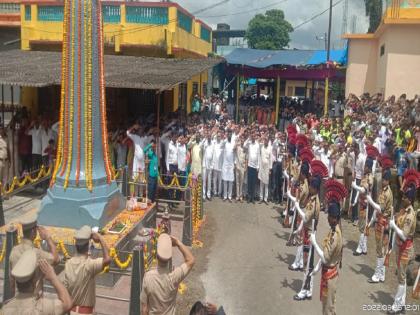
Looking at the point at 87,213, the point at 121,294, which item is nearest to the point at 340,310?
the point at 121,294

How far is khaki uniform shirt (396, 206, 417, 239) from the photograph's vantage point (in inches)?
273

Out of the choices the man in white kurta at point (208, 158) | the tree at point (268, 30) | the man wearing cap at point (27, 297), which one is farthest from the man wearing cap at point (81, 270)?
the tree at point (268, 30)

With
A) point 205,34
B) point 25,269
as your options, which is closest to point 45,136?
point 25,269

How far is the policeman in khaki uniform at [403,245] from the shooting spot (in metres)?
6.94

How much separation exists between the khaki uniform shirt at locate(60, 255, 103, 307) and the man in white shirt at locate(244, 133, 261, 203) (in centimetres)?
789

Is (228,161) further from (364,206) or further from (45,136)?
(45,136)

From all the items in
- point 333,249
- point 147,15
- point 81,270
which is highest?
point 147,15

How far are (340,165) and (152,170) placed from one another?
14.7 feet

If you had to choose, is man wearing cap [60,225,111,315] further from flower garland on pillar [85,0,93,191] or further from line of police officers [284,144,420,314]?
flower garland on pillar [85,0,93,191]

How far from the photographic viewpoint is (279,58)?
20.9 m

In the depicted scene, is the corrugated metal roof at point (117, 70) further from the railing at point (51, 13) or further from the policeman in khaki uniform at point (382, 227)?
the policeman in khaki uniform at point (382, 227)

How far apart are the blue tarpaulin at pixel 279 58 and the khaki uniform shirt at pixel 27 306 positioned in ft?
55.0

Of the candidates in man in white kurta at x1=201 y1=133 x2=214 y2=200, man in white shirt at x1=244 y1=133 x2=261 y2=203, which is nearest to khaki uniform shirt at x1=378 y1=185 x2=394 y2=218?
man in white shirt at x1=244 y1=133 x2=261 y2=203

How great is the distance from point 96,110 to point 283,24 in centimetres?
5413
